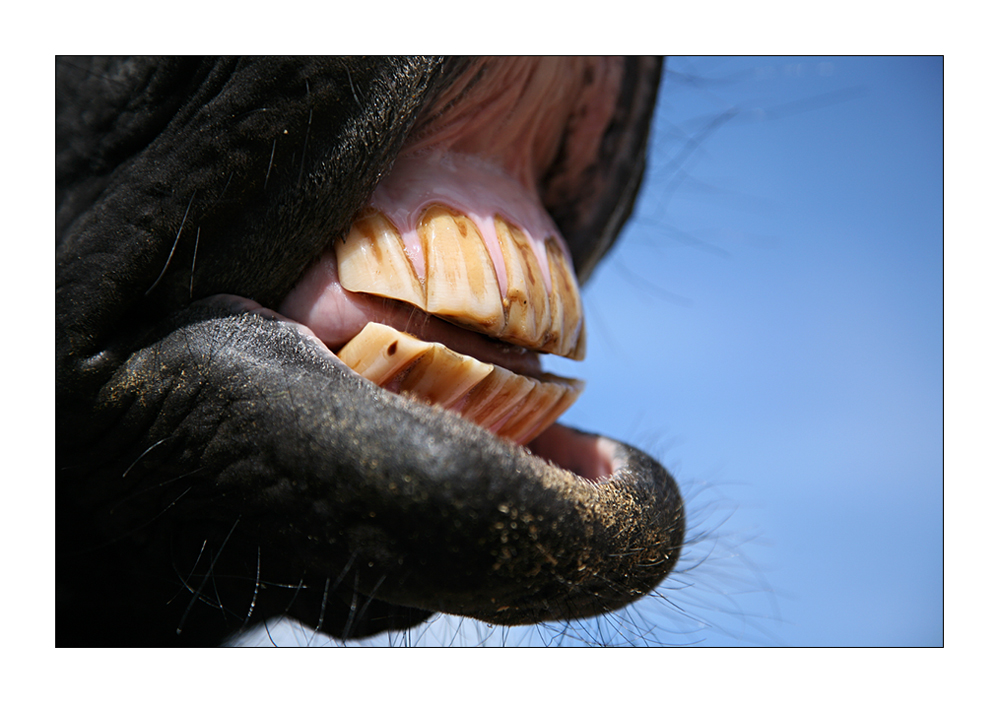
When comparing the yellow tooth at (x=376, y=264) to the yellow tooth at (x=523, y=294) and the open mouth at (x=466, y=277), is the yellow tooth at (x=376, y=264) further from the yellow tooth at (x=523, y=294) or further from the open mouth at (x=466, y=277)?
the yellow tooth at (x=523, y=294)

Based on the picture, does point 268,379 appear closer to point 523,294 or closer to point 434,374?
point 434,374

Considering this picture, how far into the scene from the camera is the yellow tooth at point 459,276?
0.77 m

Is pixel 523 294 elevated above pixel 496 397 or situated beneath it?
elevated above

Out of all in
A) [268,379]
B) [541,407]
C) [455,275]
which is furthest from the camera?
[541,407]

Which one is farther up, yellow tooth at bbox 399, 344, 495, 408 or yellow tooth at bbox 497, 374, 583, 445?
yellow tooth at bbox 399, 344, 495, 408

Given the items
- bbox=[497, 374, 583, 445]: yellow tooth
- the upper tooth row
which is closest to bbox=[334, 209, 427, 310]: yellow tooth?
Result: the upper tooth row

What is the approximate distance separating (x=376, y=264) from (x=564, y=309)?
0.28m

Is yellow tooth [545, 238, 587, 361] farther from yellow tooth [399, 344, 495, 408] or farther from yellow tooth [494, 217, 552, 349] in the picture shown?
yellow tooth [399, 344, 495, 408]

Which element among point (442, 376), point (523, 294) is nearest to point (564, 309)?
point (523, 294)

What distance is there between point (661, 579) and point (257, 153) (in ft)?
2.19

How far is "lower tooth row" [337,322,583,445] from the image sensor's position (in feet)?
2.45

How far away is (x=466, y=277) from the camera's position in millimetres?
792

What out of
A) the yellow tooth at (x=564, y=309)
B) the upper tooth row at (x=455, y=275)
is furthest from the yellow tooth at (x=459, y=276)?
the yellow tooth at (x=564, y=309)

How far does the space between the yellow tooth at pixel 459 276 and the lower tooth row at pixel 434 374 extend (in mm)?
46
